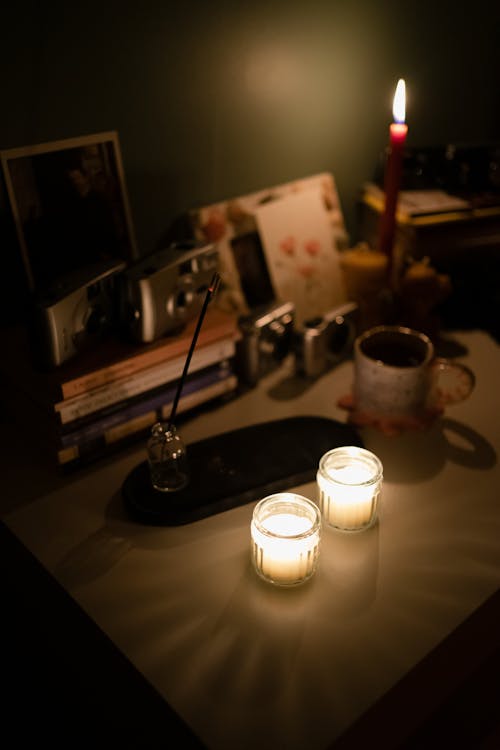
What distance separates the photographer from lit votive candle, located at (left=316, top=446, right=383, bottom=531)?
82 centimetres

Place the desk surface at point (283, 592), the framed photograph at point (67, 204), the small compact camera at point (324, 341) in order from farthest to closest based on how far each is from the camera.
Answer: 1. the small compact camera at point (324, 341)
2. the framed photograph at point (67, 204)
3. the desk surface at point (283, 592)

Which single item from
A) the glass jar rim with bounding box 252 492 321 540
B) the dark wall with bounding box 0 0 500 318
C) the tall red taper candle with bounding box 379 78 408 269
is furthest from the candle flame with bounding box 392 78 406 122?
the glass jar rim with bounding box 252 492 321 540

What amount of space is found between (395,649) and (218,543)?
0.73 feet

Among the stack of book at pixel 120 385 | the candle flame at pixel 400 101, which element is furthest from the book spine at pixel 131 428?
the candle flame at pixel 400 101

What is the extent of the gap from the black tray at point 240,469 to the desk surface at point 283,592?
0.02m

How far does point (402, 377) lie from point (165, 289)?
324mm

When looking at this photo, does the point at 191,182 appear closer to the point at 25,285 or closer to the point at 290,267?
the point at 290,267

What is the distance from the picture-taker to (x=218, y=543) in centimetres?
82

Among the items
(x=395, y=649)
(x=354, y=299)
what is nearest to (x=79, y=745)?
(x=395, y=649)

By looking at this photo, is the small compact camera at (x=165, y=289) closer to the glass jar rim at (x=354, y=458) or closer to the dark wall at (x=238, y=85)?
the dark wall at (x=238, y=85)

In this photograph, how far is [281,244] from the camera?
1203 mm

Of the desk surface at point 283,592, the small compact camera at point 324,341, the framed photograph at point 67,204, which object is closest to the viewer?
the desk surface at point 283,592

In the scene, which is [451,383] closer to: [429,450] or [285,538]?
[429,450]

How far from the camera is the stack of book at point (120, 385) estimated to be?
35.0 inches
